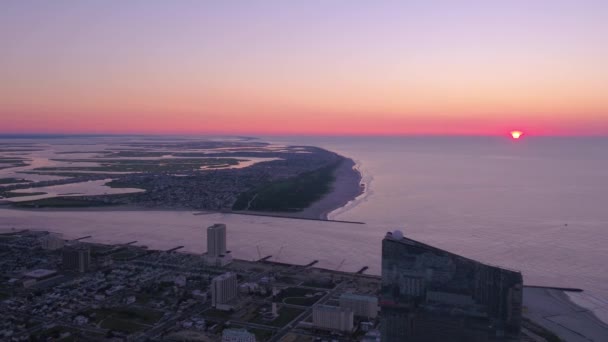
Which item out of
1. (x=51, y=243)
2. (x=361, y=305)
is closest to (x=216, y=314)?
(x=361, y=305)

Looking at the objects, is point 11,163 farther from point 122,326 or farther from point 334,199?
point 122,326

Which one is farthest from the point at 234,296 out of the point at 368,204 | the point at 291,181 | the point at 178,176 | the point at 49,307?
the point at 178,176

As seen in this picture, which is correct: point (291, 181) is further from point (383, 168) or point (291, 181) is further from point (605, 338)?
point (605, 338)

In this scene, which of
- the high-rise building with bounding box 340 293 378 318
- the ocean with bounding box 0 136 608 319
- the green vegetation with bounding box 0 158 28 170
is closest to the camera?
the high-rise building with bounding box 340 293 378 318

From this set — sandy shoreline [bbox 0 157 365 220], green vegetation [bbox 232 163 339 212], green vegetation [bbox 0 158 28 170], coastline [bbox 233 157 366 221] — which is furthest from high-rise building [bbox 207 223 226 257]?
green vegetation [bbox 0 158 28 170]

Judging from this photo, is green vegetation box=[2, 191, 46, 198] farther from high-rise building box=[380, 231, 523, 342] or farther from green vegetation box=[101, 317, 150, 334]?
high-rise building box=[380, 231, 523, 342]

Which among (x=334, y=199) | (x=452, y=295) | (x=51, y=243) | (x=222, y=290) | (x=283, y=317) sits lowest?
(x=283, y=317)
